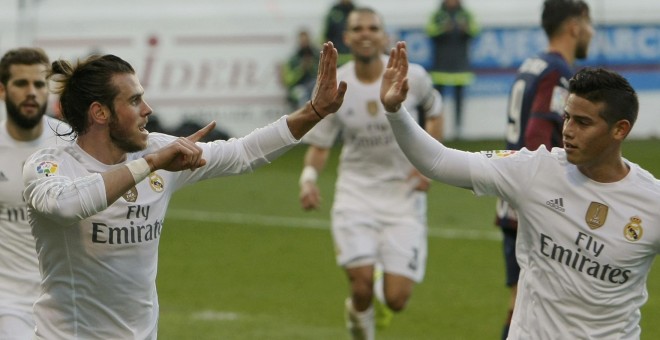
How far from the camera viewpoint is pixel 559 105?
8641 mm

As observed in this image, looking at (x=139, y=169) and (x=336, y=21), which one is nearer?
(x=139, y=169)

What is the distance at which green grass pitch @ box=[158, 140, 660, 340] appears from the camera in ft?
37.2

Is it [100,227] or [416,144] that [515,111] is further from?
[100,227]

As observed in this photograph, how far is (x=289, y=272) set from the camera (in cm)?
1370

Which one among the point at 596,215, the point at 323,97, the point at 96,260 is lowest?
the point at 96,260

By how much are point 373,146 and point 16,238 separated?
3240 mm

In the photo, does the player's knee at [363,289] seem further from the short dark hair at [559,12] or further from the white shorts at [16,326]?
the white shorts at [16,326]

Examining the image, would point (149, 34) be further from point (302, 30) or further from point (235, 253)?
point (235, 253)

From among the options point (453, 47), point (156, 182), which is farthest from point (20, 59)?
point (453, 47)

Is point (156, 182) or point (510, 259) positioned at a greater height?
point (156, 182)

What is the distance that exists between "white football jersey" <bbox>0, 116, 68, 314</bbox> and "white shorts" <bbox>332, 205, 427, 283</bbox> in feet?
9.22

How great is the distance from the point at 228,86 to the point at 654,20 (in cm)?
743

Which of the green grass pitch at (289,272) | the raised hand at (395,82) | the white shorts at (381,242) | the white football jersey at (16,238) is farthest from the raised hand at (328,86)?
the green grass pitch at (289,272)

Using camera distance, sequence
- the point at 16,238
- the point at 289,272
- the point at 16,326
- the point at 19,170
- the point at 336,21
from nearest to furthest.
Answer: the point at 16,326 → the point at 16,238 → the point at 19,170 → the point at 289,272 → the point at 336,21
